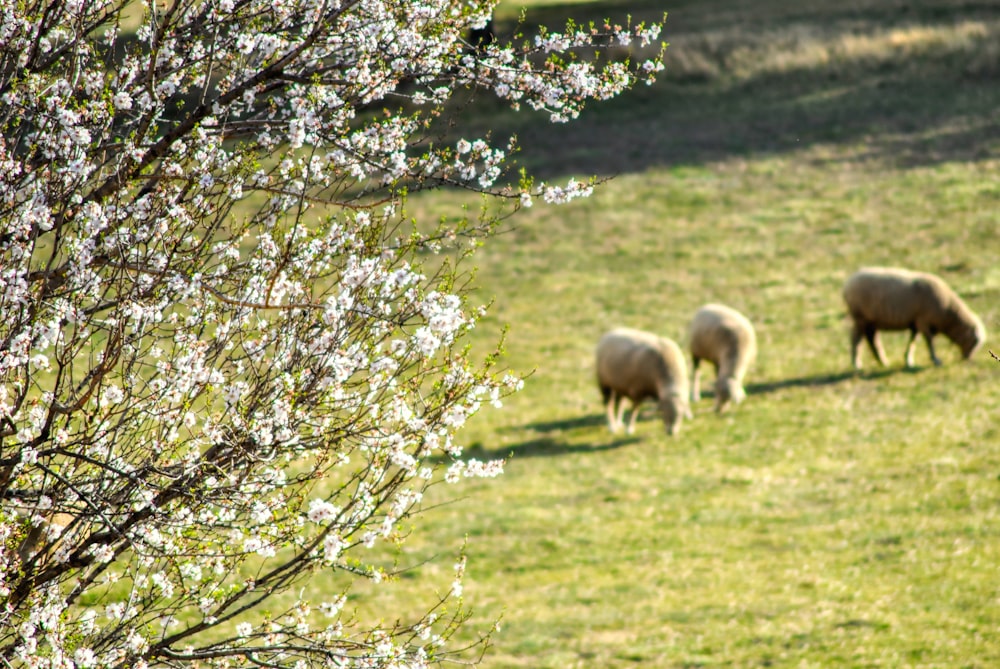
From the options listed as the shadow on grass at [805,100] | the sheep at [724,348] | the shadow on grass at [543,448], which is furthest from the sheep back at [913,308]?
the shadow on grass at [805,100]

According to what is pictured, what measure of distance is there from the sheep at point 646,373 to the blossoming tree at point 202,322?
48.9 ft

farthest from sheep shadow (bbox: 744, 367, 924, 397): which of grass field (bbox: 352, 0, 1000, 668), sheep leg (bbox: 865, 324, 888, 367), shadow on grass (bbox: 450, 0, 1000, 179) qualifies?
shadow on grass (bbox: 450, 0, 1000, 179)

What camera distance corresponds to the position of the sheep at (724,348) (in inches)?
956

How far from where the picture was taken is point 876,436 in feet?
72.4

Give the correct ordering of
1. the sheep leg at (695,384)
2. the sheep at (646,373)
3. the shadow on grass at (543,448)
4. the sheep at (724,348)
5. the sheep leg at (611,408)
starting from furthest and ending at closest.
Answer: the sheep leg at (695,384)
the sheep at (724,348)
the sheep leg at (611,408)
the sheep at (646,373)
the shadow on grass at (543,448)

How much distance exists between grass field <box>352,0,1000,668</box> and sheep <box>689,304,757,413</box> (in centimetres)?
60

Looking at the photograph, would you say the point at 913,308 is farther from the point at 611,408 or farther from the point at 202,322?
the point at 202,322

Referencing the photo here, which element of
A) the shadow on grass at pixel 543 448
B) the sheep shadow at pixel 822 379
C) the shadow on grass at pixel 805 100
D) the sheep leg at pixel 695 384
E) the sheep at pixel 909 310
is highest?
the shadow on grass at pixel 805 100

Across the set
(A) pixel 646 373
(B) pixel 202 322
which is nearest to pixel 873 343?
Result: (A) pixel 646 373

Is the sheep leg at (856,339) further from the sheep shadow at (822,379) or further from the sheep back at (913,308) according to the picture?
the sheep shadow at (822,379)

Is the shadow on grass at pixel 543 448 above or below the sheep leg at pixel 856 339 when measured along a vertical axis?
below

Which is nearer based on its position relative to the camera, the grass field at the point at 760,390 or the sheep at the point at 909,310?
the grass field at the point at 760,390

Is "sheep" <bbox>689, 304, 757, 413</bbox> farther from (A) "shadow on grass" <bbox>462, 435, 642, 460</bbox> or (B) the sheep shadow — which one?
(A) "shadow on grass" <bbox>462, 435, 642, 460</bbox>

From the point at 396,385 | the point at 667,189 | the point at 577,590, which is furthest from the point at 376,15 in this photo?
the point at 667,189
